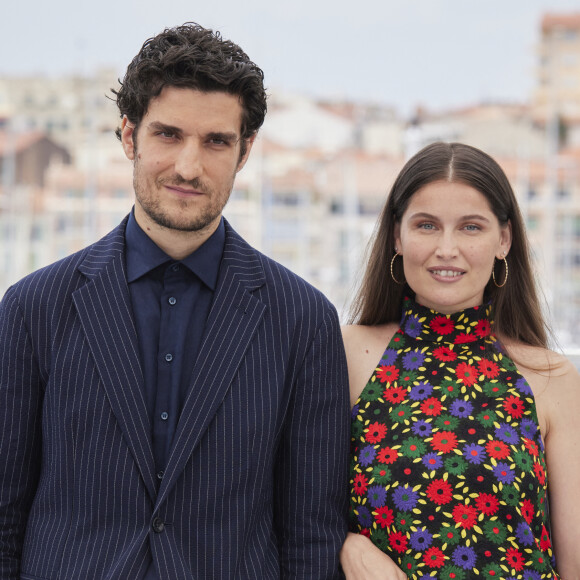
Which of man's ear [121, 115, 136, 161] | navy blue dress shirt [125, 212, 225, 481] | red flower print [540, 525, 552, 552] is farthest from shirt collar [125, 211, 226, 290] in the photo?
red flower print [540, 525, 552, 552]

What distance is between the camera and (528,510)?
80.7 inches

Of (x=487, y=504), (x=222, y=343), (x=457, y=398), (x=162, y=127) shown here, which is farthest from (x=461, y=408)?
(x=162, y=127)

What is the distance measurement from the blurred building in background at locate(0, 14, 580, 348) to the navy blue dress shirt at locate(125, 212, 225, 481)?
24277 millimetres

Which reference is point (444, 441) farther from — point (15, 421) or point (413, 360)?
point (15, 421)

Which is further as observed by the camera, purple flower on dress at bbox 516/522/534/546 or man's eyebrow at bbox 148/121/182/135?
purple flower on dress at bbox 516/522/534/546

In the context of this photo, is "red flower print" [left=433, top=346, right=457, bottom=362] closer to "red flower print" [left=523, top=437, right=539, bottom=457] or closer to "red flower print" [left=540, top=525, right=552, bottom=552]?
"red flower print" [left=523, top=437, right=539, bottom=457]

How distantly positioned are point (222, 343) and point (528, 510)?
0.78 meters

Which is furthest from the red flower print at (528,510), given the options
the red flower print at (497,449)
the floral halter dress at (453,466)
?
the red flower print at (497,449)

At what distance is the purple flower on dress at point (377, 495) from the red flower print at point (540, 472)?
0.35m

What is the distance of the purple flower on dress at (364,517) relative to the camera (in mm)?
2104

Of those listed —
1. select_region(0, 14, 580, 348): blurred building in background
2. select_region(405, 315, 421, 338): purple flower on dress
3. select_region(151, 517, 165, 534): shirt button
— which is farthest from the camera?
select_region(0, 14, 580, 348): blurred building in background

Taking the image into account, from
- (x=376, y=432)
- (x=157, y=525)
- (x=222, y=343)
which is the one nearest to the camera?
(x=157, y=525)

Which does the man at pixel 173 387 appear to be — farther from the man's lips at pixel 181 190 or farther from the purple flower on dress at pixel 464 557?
the purple flower on dress at pixel 464 557

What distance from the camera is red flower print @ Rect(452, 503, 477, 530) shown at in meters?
2.03
